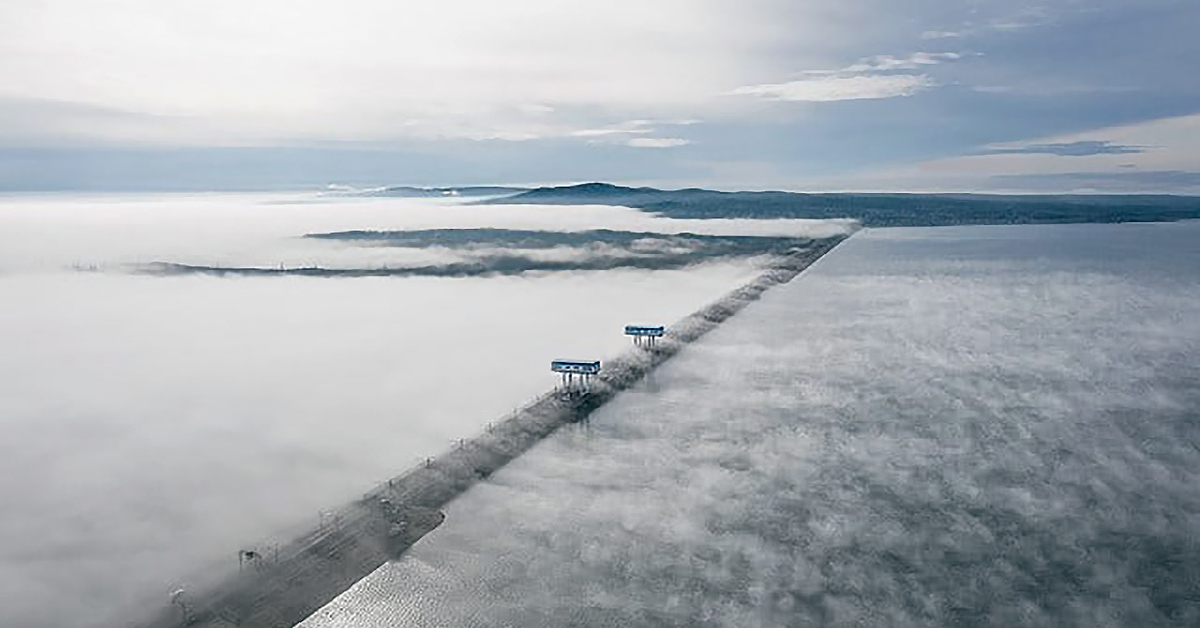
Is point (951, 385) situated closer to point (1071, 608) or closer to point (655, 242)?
point (1071, 608)

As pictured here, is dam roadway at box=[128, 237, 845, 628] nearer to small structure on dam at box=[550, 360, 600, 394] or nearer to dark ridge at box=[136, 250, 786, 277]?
small structure on dam at box=[550, 360, 600, 394]

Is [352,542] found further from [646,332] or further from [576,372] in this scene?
[646,332]

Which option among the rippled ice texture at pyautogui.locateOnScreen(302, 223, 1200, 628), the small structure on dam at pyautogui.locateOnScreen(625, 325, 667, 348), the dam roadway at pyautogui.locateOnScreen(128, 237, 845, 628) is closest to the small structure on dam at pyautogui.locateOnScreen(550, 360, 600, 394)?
the dam roadway at pyautogui.locateOnScreen(128, 237, 845, 628)

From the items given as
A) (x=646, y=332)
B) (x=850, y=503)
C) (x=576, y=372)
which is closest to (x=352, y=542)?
(x=850, y=503)

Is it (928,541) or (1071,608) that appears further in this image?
(928,541)

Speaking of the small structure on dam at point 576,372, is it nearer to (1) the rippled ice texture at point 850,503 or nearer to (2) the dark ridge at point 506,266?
(1) the rippled ice texture at point 850,503

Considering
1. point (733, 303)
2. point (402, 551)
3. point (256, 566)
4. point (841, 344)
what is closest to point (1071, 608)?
point (402, 551)
